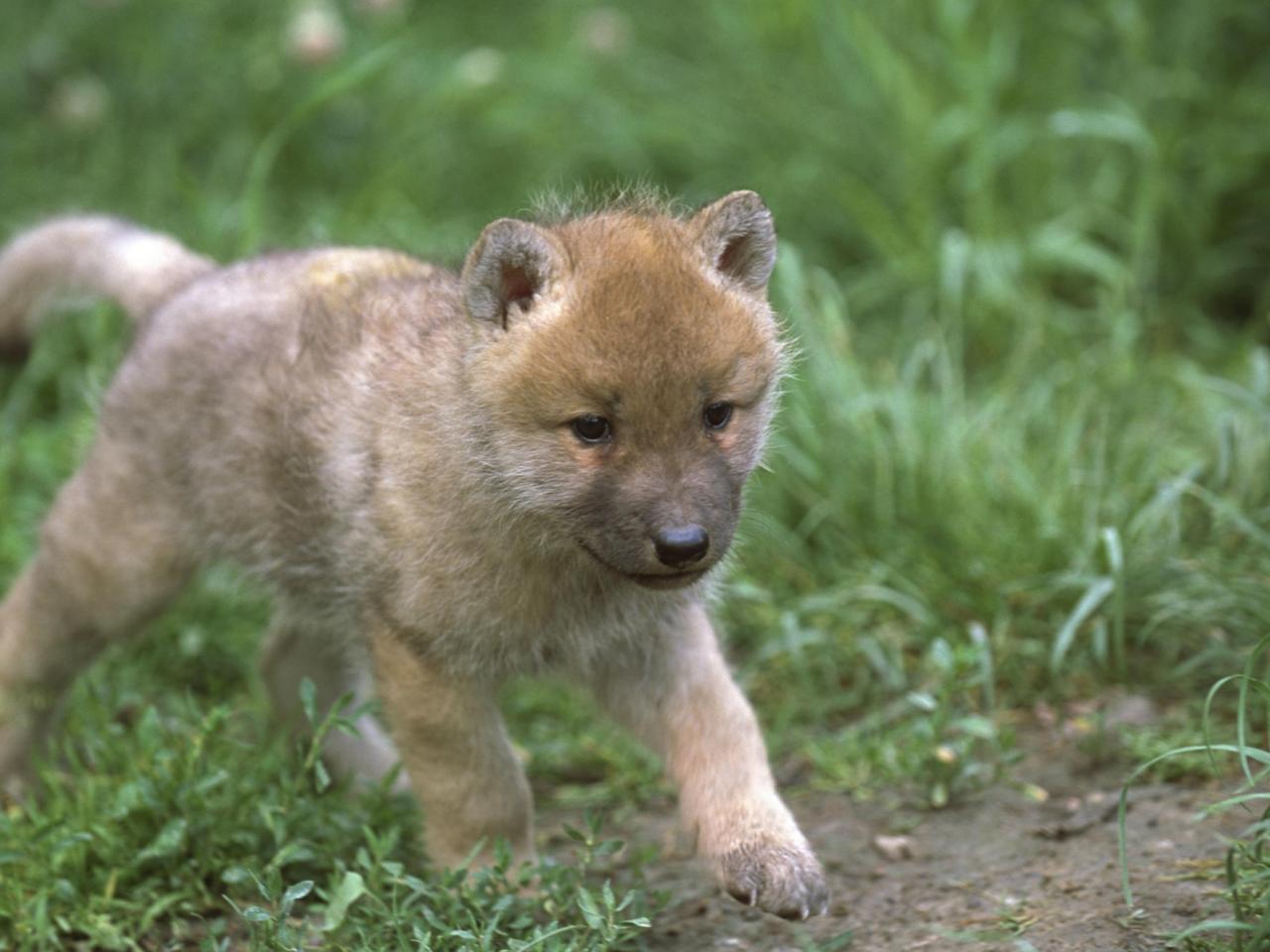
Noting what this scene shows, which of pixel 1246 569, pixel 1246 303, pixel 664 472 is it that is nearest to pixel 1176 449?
pixel 1246 569

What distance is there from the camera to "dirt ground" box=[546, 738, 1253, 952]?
400 cm

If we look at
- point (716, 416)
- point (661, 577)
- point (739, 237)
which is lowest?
point (661, 577)

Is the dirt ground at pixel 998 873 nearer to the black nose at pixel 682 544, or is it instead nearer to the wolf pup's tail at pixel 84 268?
the black nose at pixel 682 544

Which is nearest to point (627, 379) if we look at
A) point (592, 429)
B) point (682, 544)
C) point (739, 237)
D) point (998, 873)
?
point (592, 429)

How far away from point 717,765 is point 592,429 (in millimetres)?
946

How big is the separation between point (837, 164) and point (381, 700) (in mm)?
4374

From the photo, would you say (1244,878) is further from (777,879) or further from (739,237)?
(739,237)

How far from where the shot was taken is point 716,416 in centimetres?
395

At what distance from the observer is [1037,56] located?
7.89 meters

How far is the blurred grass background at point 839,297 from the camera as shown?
5.07 meters

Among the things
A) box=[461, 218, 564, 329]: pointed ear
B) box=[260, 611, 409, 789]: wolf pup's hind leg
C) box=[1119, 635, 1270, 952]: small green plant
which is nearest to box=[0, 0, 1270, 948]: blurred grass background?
box=[260, 611, 409, 789]: wolf pup's hind leg

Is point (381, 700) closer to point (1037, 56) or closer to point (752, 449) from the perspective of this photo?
point (752, 449)

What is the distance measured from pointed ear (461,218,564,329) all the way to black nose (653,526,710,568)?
→ 64cm

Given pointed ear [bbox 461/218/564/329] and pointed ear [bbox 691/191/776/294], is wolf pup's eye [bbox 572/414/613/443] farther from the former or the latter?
pointed ear [bbox 691/191/776/294]
